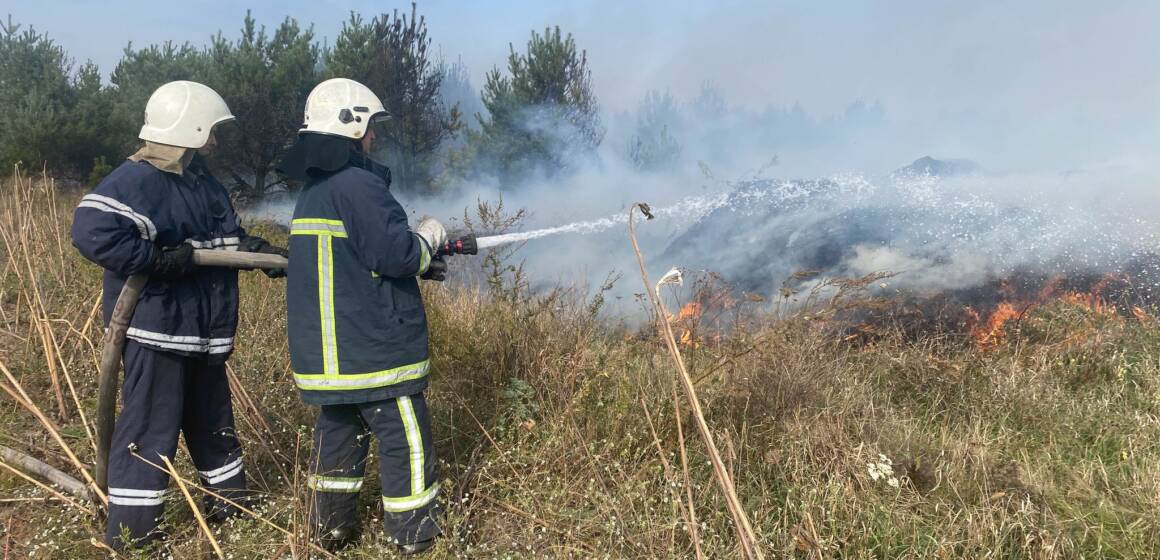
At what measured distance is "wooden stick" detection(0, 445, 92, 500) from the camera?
2.76m

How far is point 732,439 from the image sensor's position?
2.87 meters

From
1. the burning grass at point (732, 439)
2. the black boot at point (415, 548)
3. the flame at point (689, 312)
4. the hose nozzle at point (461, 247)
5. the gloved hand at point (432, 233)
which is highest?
the gloved hand at point (432, 233)

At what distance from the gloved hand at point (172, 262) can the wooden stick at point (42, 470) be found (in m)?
1.06

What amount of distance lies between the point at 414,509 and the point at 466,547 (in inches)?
9.8

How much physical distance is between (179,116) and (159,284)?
0.66 metres

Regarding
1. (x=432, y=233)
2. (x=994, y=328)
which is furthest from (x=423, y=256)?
(x=994, y=328)

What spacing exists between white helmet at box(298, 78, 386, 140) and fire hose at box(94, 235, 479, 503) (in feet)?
1.78

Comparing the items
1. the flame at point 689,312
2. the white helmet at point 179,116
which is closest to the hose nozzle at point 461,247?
the white helmet at point 179,116

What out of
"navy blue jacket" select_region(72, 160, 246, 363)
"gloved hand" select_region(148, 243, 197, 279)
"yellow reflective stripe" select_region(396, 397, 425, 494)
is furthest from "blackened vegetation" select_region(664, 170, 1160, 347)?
"gloved hand" select_region(148, 243, 197, 279)

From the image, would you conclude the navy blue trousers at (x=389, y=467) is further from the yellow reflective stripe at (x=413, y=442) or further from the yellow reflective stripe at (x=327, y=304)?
the yellow reflective stripe at (x=327, y=304)

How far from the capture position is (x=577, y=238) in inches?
419

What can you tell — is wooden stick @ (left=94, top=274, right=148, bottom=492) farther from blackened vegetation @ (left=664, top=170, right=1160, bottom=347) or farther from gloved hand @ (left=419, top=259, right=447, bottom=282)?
blackened vegetation @ (left=664, top=170, right=1160, bottom=347)

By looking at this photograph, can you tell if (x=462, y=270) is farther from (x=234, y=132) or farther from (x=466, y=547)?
(x=234, y=132)

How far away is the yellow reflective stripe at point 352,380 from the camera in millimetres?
2342
